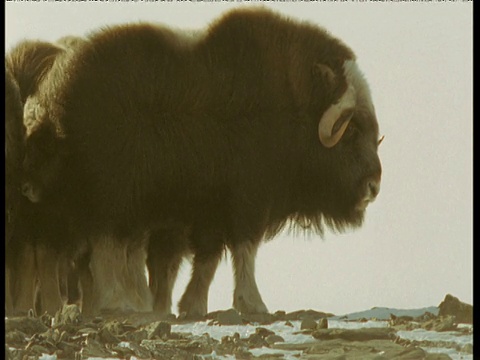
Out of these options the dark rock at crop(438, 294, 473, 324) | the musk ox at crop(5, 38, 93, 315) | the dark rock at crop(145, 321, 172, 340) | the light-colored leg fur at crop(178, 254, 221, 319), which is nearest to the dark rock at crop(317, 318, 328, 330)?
the dark rock at crop(438, 294, 473, 324)

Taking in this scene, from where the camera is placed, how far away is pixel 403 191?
345 inches

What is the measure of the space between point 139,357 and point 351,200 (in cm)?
214

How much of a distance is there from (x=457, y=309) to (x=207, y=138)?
6.11 feet

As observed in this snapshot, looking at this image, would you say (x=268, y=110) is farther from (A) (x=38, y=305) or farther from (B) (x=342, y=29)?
(A) (x=38, y=305)

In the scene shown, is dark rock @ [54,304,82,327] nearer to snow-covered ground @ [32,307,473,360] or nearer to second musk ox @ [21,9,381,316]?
snow-covered ground @ [32,307,473,360]

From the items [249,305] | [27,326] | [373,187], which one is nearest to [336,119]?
[373,187]

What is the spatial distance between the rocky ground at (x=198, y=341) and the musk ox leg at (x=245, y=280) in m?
0.43

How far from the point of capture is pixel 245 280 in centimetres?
880

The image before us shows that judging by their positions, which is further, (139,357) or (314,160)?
(314,160)

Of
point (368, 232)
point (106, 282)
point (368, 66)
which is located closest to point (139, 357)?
point (106, 282)

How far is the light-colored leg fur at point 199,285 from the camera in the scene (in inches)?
349

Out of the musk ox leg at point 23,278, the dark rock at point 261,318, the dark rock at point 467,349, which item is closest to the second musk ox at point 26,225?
the musk ox leg at point 23,278

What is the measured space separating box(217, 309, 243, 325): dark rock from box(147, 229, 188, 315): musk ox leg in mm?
625

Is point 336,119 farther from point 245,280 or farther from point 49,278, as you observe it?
point 49,278
